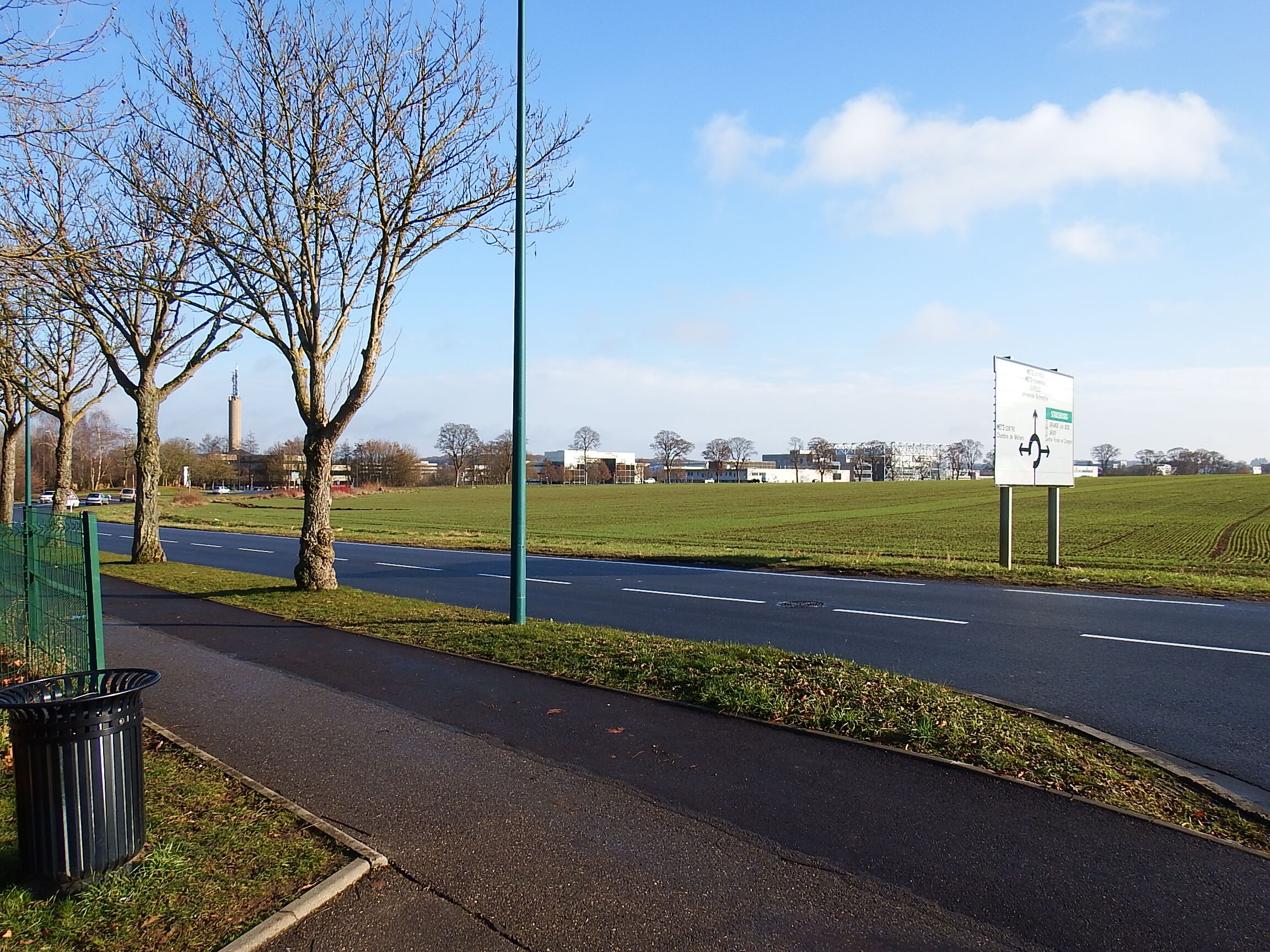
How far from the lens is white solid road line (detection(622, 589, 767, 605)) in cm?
1325

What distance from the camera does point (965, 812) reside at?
4.51m

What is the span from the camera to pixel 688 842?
4172mm

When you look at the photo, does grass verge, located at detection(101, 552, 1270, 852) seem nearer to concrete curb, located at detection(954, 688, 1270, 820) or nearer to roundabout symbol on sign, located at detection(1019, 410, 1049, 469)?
concrete curb, located at detection(954, 688, 1270, 820)

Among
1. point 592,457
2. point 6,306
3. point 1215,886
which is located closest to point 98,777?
point 1215,886

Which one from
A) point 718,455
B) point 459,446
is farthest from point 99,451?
point 718,455

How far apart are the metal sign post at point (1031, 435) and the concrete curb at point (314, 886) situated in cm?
1547

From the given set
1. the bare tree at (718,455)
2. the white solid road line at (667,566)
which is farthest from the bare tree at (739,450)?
the white solid road line at (667,566)

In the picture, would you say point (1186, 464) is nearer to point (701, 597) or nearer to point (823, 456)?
point (823, 456)

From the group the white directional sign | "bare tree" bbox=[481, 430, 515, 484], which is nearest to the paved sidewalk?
the white directional sign

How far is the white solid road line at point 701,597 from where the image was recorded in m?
13.2

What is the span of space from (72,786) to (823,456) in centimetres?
16544

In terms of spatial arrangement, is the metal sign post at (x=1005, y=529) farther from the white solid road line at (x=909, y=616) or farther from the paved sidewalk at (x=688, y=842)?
the paved sidewalk at (x=688, y=842)

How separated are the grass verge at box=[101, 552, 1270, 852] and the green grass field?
31.7 feet

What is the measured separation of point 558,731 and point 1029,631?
22.3 ft
